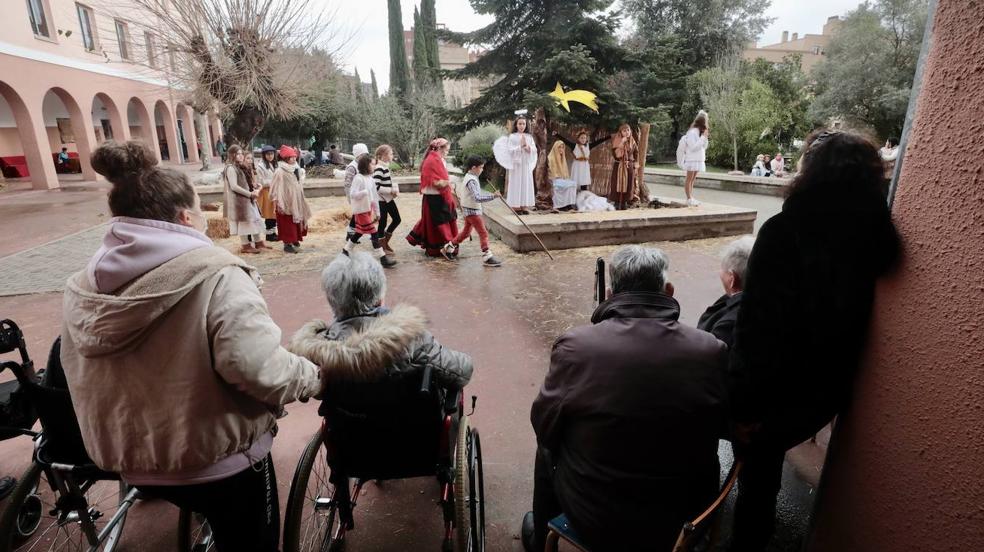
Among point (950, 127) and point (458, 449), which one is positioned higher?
point (950, 127)

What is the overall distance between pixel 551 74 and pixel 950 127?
9578 mm

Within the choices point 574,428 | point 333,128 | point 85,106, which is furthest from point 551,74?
point 85,106

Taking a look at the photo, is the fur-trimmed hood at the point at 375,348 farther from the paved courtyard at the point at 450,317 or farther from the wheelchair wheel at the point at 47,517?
the wheelchair wheel at the point at 47,517

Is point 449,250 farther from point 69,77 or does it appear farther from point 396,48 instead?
point 396,48

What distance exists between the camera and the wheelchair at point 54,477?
178 cm

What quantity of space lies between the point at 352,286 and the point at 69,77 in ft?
68.5

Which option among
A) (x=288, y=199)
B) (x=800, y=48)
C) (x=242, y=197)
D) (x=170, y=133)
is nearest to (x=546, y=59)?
(x=288, y=199)

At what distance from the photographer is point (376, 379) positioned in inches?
68.9

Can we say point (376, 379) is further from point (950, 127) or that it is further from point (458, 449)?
point (950, 127)

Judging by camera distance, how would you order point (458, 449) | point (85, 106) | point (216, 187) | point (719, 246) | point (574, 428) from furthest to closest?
point (85, 106)
point (216, 187)
point (719, 246)
point (458, 449)
point (574, 428)

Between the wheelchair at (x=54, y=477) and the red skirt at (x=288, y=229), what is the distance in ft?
17.1

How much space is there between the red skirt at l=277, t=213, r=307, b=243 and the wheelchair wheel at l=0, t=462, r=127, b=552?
5.14 meters

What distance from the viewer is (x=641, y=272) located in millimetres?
1777

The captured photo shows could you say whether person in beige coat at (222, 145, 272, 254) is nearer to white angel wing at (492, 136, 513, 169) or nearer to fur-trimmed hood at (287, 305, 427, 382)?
white angel wing at (492, 136, 513, 169)
